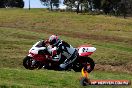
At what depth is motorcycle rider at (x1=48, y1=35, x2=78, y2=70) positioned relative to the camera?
16.2 m

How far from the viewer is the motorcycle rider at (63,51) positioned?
53.2 feet

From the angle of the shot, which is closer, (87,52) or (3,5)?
(87,52)

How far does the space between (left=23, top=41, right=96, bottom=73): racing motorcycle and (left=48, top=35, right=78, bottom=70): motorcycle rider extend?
14 centimetres

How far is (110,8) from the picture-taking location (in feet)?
351

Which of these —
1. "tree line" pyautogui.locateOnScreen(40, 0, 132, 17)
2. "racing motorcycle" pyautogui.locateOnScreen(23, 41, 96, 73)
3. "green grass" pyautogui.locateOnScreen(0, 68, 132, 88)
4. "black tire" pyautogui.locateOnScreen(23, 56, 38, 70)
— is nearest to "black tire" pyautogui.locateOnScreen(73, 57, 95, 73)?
"racing motorcycle" pyautogui.locateOnScreen(23, 41, 96, 73)

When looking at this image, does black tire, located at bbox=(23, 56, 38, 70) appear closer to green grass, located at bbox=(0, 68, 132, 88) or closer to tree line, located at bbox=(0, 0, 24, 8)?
green grass, located at bbox=(0, 68, 132, 88)

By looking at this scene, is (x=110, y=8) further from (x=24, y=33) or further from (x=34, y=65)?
(x=34, y=65)

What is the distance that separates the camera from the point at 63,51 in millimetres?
16375

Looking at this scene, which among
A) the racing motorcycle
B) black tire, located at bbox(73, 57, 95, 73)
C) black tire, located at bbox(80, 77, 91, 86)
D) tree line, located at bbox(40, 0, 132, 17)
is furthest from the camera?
tree line, located at bbox(40, 0, 132, 17)

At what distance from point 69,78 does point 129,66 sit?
10884 millimetres

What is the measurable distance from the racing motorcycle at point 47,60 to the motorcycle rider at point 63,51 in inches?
5.7

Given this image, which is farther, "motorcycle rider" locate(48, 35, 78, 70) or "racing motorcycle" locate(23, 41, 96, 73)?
"racing motorcycle" locate(23, 41, 96, 73)

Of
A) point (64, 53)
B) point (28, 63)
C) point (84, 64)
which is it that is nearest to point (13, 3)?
point (28, 63)

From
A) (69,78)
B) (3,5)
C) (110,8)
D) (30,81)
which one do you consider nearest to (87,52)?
(69,78)
